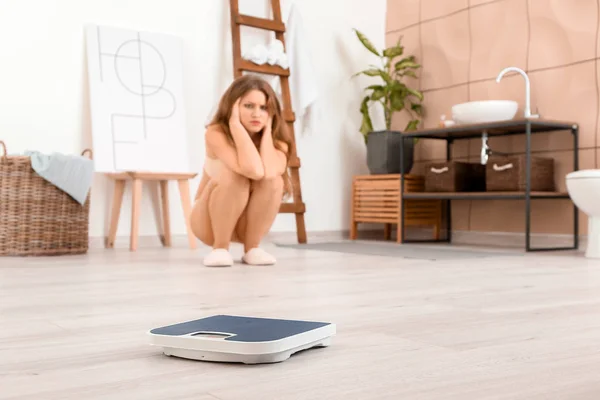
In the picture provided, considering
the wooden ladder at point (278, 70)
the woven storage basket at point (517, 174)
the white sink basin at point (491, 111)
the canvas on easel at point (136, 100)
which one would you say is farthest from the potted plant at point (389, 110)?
the canvas on easel at point (136, 100)

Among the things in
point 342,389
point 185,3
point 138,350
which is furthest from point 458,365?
point 185,3

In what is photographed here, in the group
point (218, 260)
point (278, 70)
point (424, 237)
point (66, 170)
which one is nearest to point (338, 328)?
point (218, 260)

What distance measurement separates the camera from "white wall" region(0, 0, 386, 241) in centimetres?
377

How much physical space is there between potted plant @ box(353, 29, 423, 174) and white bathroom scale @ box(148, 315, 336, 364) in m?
3.60

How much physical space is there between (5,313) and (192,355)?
69 centimetres

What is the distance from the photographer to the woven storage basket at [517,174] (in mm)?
3852

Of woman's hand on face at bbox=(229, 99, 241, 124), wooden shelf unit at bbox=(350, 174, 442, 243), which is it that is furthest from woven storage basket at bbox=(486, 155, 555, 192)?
woman's hand on face at bbox=(229, 99, 241, 124)

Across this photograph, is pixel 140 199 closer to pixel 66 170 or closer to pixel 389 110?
pixel 66 170

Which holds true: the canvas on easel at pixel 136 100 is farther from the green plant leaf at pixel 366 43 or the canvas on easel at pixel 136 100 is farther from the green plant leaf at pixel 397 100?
the green plant leaf at pixel 397 100

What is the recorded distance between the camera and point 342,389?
2.94 feet

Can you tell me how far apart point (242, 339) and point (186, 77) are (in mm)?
3501

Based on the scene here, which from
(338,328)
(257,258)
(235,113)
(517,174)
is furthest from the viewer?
(517,174)

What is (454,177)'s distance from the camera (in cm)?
425

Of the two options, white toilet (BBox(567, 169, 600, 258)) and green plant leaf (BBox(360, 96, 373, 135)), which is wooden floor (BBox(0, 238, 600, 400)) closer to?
white toilet (BBox(567, 169, 600, 258))
